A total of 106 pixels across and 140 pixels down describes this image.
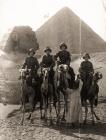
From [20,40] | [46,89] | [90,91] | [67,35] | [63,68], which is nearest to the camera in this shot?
[63,68]

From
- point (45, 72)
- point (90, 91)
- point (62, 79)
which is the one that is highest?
point (45, 72)

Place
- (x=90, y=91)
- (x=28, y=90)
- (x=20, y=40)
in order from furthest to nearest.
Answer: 1. (x=20, y=40)
2. (x=28, y=90)
3. (x=90, y=91)

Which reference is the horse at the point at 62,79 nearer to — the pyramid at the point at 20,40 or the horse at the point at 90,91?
the horse at the point at 90,91

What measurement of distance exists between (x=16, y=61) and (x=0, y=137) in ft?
17.5

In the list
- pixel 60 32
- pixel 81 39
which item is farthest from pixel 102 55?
pixel 60 32

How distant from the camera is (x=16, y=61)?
13.0m

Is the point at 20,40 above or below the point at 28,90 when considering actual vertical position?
above

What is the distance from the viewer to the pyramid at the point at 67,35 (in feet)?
48.1

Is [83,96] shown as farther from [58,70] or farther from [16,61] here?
[16,61]

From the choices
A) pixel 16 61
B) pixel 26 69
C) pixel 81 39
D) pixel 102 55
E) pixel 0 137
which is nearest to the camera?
pixel 0 137

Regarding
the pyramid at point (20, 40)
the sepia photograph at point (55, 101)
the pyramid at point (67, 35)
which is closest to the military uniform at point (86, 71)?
the sepia photograph at point (55, 101)

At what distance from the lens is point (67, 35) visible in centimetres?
1596

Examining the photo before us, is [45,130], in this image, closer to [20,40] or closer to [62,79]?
[62,79]

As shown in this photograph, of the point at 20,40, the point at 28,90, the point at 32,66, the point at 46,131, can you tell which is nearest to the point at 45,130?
the point at 46,131
